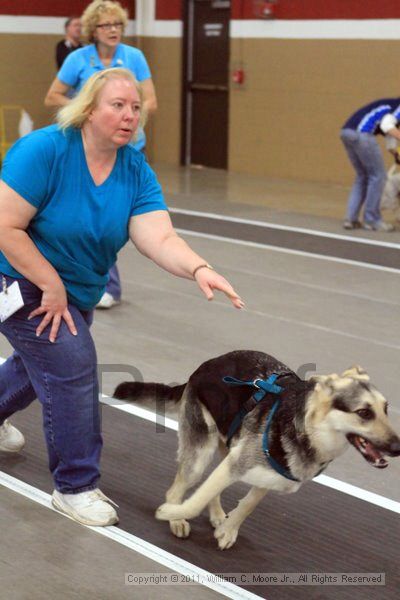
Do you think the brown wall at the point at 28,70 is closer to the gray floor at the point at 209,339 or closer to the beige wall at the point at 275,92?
the beige wall at the point at 275,92

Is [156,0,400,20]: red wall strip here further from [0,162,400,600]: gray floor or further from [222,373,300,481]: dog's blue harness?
[222,373,300,481]: dog's blue harness

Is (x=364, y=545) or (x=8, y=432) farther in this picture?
(x=8, y=432)

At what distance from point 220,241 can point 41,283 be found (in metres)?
6.24

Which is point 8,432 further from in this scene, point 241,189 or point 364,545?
point 241,189

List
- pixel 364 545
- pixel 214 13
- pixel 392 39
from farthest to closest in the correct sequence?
pixel 214 13, pixel 392 39, pixel 364 545

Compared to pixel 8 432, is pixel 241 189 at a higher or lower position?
lower

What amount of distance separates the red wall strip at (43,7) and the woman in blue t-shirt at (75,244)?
41.0 ft

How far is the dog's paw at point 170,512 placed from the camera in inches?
145

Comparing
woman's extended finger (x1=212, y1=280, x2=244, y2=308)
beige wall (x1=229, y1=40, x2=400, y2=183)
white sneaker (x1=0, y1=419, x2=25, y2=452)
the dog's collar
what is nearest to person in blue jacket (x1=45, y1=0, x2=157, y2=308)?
white sneaker (x1=0, y1=419, x2=25, y2=452)

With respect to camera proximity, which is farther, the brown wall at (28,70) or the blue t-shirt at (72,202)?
the brown wall at (28,70)

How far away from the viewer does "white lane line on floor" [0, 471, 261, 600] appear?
Result: 346 centimetres

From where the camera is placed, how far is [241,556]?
12.2ft

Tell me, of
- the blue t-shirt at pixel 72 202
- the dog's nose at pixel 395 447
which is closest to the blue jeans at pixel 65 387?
the blue t-shirt at pixel 72 202

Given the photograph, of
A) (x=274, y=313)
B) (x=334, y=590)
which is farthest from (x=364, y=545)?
(x=274, y=313)
